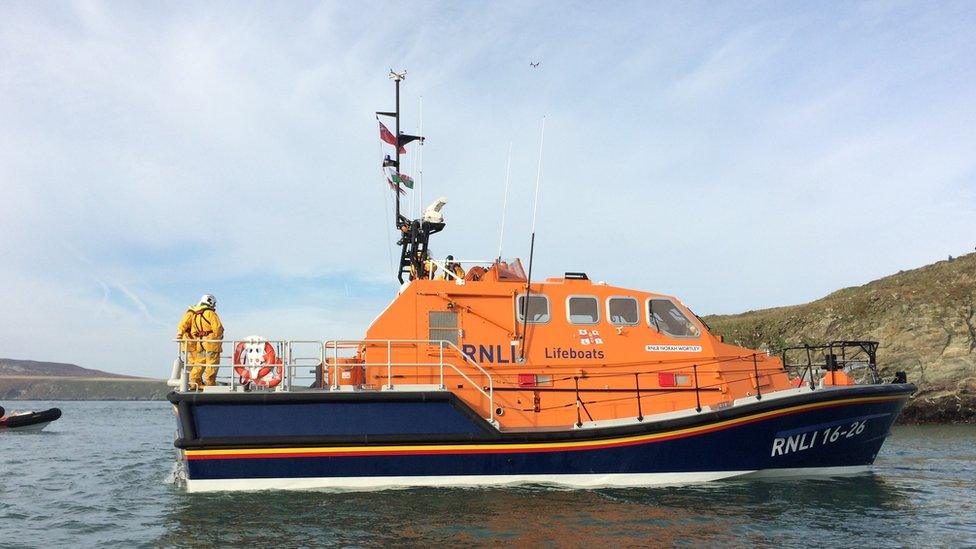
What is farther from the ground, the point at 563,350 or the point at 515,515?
the point at 563,350

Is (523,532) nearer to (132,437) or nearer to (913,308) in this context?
(132,437)

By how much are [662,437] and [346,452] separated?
11.6 ft

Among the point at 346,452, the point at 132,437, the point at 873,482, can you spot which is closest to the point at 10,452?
the point at 132,437

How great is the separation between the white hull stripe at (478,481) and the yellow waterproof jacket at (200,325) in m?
1.65

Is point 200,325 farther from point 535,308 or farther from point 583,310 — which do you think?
point 583,310

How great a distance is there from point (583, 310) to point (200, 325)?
466 centimetres

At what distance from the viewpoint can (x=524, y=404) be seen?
7.44 m

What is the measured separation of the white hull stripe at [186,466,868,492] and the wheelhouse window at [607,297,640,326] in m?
1.86

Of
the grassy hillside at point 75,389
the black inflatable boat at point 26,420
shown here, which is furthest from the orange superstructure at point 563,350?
the grassy hillside at point 75,389

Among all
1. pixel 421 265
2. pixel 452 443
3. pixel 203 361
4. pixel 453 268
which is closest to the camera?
pixel 452 443

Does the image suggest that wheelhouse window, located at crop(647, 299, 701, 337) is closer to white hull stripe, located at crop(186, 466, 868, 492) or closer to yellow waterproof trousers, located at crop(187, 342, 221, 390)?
white hull stripe, located at crop(186, 466, 868, 492)

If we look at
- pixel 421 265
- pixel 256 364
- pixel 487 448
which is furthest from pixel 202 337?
pixel 487 448

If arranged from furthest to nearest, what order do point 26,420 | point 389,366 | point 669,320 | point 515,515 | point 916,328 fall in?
point 26,420 < point 916,328 < point 669,320 < point 389,366 < point 515,515

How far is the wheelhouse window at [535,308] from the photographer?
7.80m
